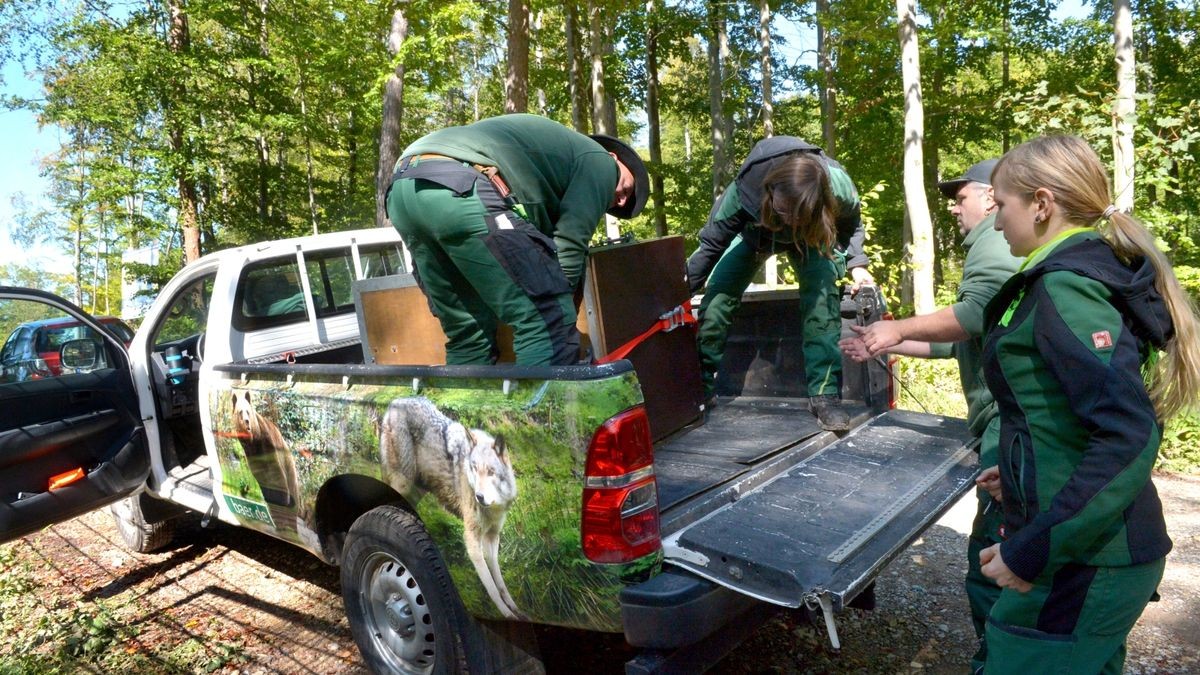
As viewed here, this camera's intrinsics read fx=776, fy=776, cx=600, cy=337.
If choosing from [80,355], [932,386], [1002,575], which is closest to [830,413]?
[1002,575]

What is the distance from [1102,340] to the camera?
5.08 ft

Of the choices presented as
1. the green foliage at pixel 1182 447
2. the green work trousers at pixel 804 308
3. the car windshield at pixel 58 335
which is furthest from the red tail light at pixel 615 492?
the green foliage at pixel 1182 447

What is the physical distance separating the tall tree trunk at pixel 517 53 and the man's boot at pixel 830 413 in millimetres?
8217

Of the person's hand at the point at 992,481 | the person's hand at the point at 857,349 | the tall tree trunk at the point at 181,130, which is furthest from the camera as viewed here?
the tall tree trunk at the point at 181,130

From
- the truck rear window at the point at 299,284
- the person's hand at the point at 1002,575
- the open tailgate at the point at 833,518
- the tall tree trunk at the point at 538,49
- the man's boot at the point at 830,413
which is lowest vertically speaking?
the open tailgate at the point at 833,518

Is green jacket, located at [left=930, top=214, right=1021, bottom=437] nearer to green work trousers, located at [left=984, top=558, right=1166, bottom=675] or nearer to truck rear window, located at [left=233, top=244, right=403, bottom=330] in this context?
green work trousers, located at [left=984, top=558, right=1166, bottom=675]

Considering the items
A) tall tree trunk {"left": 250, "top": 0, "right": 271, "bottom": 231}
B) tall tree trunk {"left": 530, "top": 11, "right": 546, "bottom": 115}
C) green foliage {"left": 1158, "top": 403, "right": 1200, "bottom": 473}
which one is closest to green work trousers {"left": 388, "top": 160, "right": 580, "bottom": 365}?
green foliage {"left": 1158, "top": 403, "right": 1200, "bottom": 473}

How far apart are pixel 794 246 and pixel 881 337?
62.2 inches

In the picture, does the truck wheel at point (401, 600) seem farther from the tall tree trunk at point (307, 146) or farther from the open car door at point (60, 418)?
the tall tree trunk at point (307, 146)

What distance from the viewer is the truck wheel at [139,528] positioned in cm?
505

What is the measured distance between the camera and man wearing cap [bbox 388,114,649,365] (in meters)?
2.99

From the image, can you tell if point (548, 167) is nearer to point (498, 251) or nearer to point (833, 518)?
point (498, 251)

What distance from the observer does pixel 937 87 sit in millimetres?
20344

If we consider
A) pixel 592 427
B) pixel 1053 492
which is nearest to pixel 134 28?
pixel 592 427
